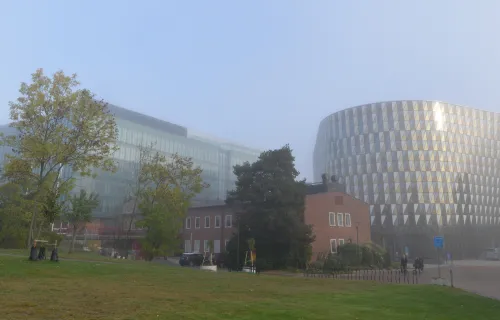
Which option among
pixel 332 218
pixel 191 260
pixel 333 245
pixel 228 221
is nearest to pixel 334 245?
pixel 333 245

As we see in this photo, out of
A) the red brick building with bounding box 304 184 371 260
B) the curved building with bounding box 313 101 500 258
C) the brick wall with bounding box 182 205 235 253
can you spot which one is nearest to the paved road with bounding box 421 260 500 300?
the red brick building with bounding box 304 184 371 260

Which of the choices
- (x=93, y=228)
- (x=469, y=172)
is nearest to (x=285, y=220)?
(x=93, y=228)

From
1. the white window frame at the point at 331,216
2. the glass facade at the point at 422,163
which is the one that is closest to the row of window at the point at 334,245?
the white window frame at the point at 331,216

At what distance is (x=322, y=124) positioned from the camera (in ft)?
470

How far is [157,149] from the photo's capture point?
364 ft

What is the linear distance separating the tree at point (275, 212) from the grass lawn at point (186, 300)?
87.2ft

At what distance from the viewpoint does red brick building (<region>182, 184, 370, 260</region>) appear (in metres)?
59.7

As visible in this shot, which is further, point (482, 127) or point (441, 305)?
point (482, 127)

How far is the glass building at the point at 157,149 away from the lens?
97725mm

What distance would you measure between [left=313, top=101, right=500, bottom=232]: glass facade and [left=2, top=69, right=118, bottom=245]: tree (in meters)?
92.7

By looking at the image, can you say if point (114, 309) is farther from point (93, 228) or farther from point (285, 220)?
point (93, 228)

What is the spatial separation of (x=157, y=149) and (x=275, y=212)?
66330mm

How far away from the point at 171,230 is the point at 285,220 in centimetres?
1348

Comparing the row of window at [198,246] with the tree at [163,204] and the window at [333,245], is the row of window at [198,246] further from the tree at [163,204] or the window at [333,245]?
the window at [333,245]
